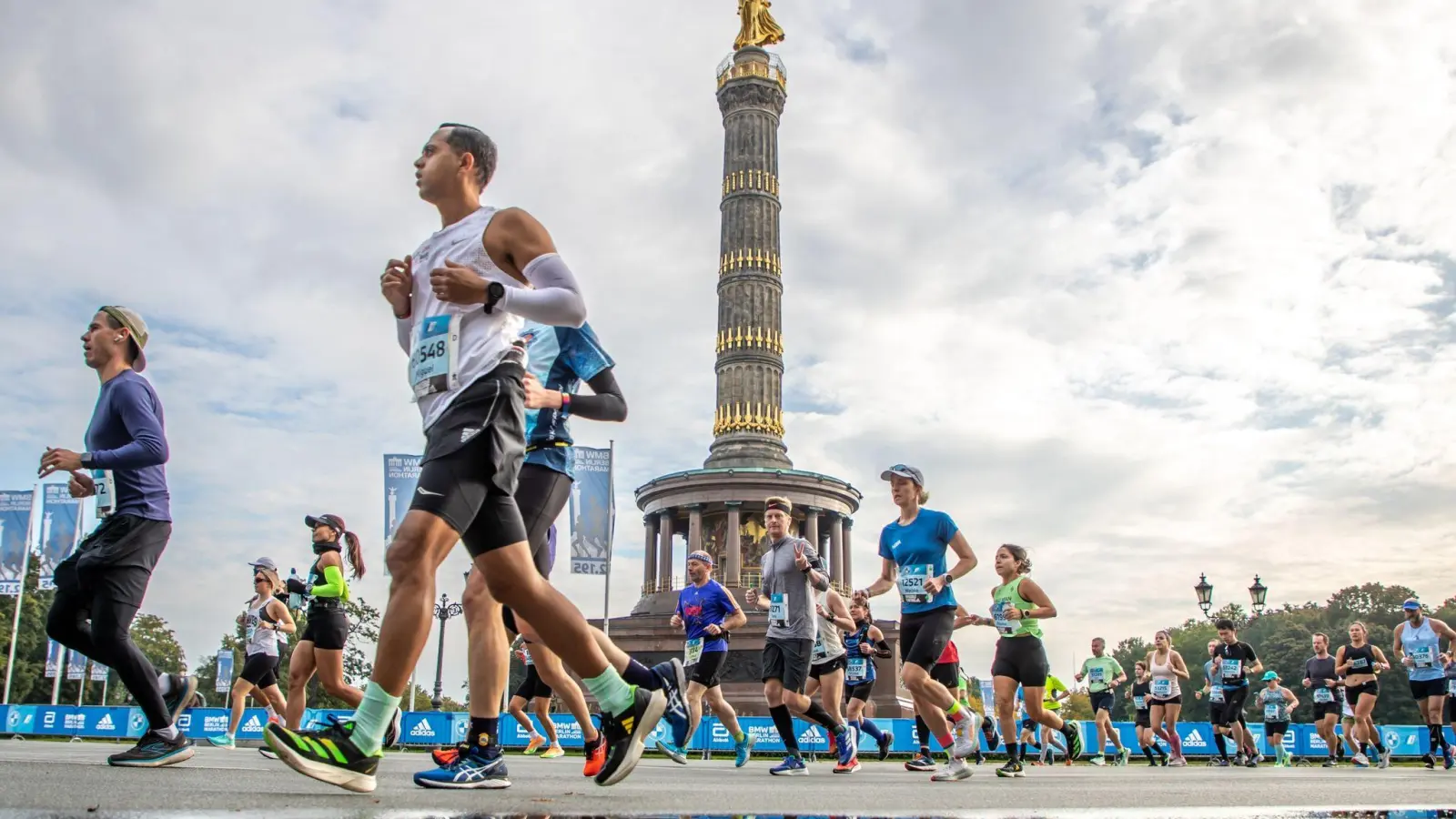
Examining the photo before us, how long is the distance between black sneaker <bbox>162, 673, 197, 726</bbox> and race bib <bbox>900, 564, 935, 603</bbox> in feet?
15.5

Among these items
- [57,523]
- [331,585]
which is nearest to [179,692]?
[331,585]

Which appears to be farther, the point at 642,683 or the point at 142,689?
the point at 142,689

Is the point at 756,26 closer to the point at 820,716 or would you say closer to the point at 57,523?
the point at 57,523

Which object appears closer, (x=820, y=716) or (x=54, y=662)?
(x=820, y=716)

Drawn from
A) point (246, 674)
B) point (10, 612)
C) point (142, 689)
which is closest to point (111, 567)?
point (142, 689)

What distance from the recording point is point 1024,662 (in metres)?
9.68

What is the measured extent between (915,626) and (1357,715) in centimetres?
984

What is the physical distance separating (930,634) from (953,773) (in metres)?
0.99

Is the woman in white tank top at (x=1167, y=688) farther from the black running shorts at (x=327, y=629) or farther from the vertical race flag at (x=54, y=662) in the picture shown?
the vertical race flag at (x=54, y=662)

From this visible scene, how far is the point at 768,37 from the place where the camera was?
172 ft

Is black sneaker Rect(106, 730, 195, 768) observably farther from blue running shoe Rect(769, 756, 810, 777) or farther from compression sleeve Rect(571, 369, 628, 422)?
blue running shoe Rect(769, 756, 810, 777)

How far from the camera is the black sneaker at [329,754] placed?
3791mm

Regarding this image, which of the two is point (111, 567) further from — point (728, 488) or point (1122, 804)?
point (728, 488)

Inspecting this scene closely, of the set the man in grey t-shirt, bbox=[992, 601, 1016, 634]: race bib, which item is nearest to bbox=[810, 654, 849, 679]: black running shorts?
the man in grey t-shirt
